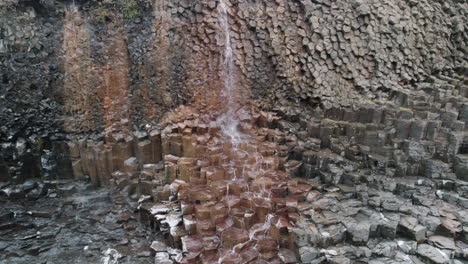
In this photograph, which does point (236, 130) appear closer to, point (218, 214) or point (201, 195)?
point (201, 195)

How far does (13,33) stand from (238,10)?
4.13 meters

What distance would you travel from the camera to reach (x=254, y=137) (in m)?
6.61

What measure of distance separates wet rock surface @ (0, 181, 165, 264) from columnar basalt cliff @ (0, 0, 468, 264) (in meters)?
0.03

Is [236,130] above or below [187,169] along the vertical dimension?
above

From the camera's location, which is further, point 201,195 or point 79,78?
point 79,78

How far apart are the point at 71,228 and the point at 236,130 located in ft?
10.7

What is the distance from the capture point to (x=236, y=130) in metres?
6.92

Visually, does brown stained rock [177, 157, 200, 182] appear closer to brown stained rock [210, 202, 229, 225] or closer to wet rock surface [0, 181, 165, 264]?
brown stained rock [210, 202, 229, 225]

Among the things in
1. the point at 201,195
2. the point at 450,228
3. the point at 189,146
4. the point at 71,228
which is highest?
the point at 189,146

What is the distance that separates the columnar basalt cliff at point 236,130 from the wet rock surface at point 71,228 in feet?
0.10

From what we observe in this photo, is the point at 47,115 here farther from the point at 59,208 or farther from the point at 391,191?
the point at 391,191

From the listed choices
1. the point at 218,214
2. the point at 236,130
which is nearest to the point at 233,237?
the point at 218,214

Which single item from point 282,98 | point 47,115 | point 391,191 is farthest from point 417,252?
point 47,115

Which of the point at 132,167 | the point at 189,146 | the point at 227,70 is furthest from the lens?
the point at 227,70
